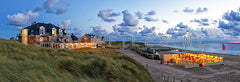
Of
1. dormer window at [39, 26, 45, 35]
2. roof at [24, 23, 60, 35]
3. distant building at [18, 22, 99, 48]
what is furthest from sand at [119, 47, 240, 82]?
roof at [24, 23, 60, 35]

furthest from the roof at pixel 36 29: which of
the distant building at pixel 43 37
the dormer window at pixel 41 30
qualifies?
the dormer window at pixel 41 30

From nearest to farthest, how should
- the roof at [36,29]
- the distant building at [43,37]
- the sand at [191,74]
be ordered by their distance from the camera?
the sand at [191,74], the distant building at [43,37], the roof at [36,29]

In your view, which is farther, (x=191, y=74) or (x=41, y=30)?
(x=41, y=30)

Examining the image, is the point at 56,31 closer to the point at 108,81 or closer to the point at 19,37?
the point at 19,37

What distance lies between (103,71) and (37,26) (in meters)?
27.2

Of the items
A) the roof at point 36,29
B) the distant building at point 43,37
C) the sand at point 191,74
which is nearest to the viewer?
the sand at point 191,74

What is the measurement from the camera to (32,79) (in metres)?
2.23

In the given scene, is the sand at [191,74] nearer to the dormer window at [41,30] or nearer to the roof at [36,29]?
the dormer window at [41,30]

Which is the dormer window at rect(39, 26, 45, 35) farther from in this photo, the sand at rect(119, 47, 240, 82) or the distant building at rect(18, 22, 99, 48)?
the sand at rect(119, 47, 240, 82)

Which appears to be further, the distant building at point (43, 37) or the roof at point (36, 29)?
the roof at point (36, 29)

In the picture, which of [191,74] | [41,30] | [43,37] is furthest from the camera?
[43,37]

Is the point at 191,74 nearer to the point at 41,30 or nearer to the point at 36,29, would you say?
the point at 41,30

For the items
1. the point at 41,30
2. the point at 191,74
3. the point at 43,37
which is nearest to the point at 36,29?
the point at 41,30

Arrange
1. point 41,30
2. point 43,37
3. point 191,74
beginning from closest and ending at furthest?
1. point 191,74
2. point 41,30
3. point 43,37
